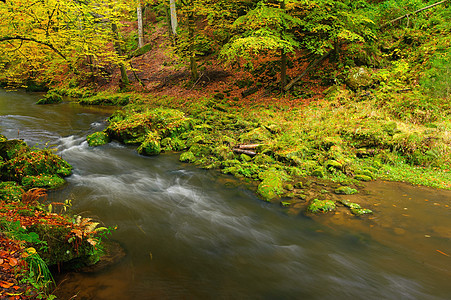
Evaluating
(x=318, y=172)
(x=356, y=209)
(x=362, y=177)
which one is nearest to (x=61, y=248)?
(x=356, y=209)

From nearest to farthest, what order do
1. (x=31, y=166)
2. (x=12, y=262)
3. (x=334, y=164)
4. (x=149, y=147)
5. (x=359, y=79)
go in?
(x=12, y=262) < (x=31, y=166) < (x=334, y=164) < (x=149, y=147) < (x=359, y=79)

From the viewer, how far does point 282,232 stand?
16.1 ft

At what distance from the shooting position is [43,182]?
5.86m

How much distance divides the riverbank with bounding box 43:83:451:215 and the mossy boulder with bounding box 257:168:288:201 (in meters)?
0.03

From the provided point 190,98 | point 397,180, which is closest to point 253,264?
point 397,180

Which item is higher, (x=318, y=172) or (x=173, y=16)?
(x=173, y=16)

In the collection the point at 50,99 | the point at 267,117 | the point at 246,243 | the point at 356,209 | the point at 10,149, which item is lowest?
the point at 246,243

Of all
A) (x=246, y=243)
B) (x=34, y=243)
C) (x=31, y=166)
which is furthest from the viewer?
(x=31, y=166)

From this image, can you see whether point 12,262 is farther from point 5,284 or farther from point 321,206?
point 321,206

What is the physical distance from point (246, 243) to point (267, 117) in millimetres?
7011

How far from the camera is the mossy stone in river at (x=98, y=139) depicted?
31.1 ft

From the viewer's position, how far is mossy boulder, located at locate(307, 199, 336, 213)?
5289 millimetres

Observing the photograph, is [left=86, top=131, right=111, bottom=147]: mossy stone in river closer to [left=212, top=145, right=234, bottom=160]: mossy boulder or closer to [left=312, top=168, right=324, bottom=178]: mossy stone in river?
[left=212, top=145, right=234, bottom=160]: mossy boulder

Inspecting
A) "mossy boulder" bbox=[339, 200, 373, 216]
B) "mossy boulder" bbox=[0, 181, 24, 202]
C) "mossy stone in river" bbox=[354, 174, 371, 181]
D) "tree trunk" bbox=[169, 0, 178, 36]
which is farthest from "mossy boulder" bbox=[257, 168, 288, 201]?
"tree trunk" bbox=[169, 0, 178, 36]
